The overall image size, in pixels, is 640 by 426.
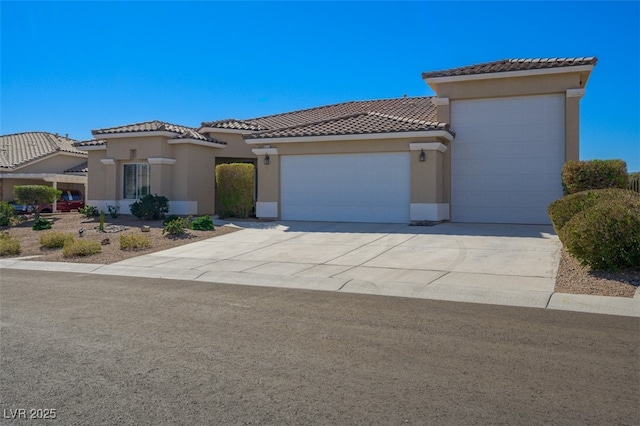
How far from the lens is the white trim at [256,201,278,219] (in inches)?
828

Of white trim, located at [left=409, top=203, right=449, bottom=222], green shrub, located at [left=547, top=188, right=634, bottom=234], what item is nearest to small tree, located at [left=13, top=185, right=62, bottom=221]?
white trim, located at [left=409, top=203, right=449, bottom=222]

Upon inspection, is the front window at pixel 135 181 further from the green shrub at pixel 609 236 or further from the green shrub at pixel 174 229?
the green shrub at pixel 609 236

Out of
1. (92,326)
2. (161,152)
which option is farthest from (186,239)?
(92,326)

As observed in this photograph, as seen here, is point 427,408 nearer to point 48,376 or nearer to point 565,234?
point 48,376

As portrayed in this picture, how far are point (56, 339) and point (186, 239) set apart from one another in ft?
35.0

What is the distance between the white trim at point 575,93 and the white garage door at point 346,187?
19.6 ft

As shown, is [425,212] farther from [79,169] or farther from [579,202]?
[79,169]

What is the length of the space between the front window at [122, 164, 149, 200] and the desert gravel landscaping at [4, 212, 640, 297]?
1.29 meters

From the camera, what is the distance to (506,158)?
754 inches

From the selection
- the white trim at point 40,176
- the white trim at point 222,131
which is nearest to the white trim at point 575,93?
the white trim at point 222,131

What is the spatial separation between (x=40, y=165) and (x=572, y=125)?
31.3 metres

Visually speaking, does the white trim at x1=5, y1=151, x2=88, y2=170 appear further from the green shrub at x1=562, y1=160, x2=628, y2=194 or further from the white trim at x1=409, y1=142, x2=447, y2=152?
the green shrub at x1=562, y1=160, x2=628, y2=194

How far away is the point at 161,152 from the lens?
23.1 metres

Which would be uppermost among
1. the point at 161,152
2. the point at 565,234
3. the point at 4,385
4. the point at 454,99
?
the point at 454,99
